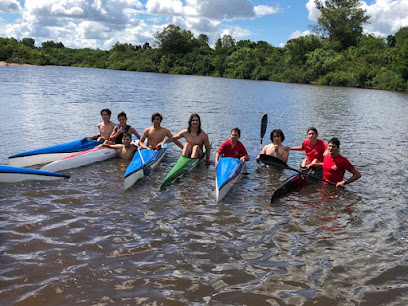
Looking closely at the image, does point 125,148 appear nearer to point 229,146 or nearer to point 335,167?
point 229,146


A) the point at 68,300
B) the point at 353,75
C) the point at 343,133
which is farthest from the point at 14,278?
the point at 353,75

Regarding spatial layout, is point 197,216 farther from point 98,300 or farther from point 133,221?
point 98,300

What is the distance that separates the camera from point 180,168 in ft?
27.7

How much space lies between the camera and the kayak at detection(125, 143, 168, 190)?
7.59m

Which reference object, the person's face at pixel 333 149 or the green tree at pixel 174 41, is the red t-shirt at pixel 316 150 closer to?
the person's face at pixel 333 149

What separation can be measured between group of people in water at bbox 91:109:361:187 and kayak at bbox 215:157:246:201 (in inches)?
26.5

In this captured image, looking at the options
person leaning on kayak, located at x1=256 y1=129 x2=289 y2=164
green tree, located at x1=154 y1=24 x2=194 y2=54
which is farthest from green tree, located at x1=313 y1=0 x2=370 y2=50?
person leaning on kayak, located at x1=256 y1=129 x2=289 y2=164

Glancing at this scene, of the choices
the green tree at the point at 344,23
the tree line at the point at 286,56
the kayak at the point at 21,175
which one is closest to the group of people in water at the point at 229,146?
the kayak at the point at 21,175

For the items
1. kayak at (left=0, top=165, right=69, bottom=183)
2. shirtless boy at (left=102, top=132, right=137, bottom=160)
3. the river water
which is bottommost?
the river water

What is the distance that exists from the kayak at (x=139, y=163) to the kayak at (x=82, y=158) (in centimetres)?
104

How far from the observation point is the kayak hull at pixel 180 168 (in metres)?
7.82

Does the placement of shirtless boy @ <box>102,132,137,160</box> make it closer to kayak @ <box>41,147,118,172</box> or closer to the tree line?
kayak @ <box>41,147,118,172</box>

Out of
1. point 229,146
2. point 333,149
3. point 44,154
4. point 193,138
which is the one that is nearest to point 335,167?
point 333,149

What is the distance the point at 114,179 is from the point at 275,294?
16.4 feet
